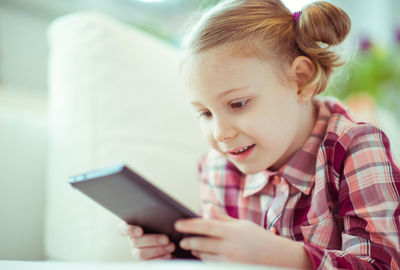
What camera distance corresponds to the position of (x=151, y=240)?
1.82ft

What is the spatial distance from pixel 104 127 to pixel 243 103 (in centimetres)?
36

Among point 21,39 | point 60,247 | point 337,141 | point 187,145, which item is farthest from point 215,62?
point 21,39

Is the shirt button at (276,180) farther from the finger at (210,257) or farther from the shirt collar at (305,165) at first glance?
the finger at (210,257)

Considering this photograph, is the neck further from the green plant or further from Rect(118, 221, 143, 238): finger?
the green plant

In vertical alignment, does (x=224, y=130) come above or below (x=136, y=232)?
above

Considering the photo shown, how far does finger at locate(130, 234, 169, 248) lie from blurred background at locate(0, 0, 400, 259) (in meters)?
0.39

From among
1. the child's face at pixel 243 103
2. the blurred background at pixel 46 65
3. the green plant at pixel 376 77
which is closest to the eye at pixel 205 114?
the child's face at pixel 243 103

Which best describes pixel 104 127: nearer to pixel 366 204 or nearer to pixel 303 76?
pixel 303 76

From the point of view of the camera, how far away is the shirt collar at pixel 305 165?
66cm

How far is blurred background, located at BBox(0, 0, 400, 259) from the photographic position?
83 centimetres

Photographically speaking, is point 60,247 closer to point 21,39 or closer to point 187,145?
point 187,145

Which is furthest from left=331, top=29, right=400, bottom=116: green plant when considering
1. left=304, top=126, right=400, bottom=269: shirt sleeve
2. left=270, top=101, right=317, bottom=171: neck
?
left=304, top=126, right=400, bottom=269: shirt sleeve

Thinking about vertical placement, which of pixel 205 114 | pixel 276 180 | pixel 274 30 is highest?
pixel 274 30

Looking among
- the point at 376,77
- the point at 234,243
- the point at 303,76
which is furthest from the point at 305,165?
the point at 376,77
